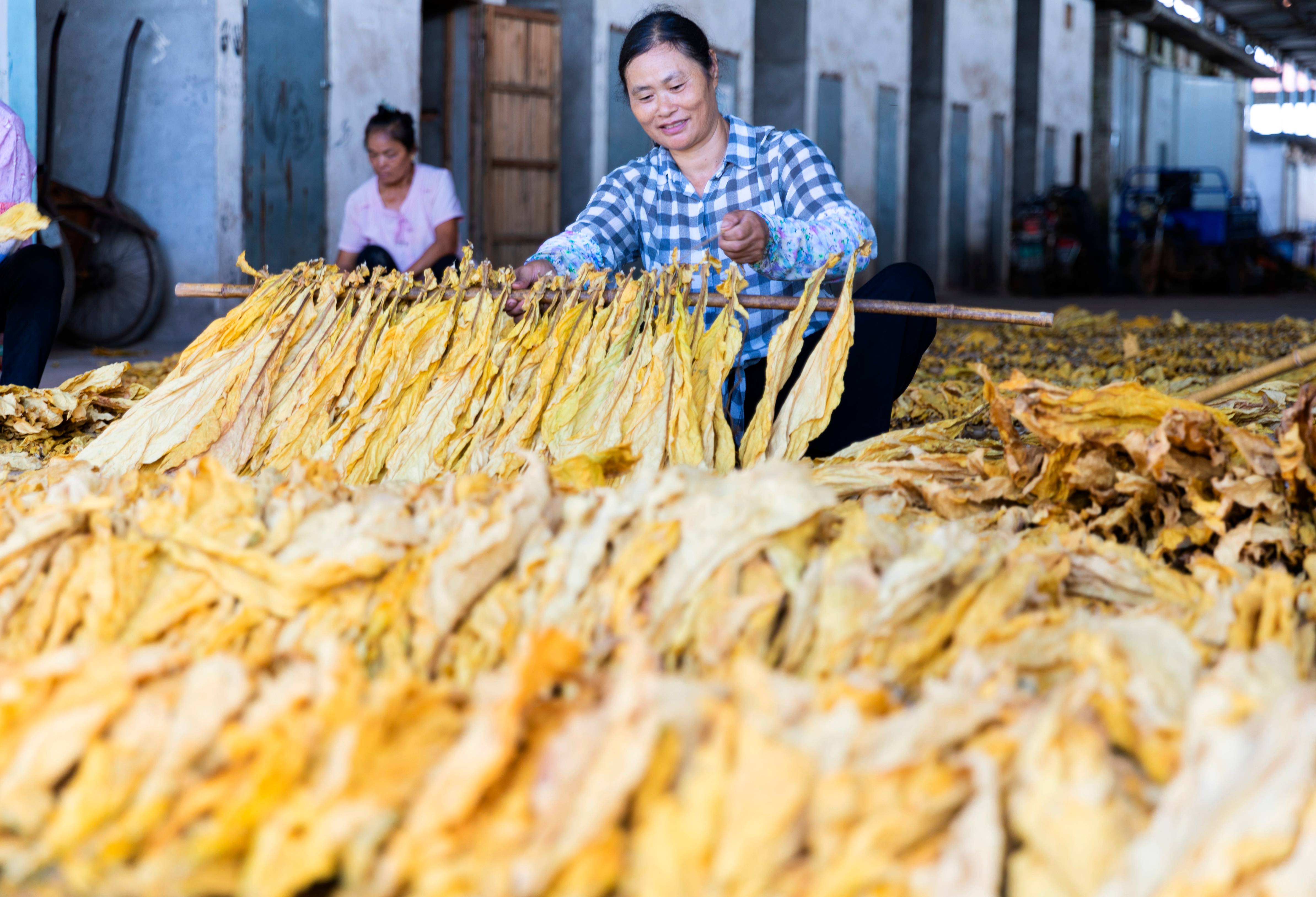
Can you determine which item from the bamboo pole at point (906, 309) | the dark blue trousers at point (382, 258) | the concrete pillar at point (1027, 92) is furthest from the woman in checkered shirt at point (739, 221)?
the concrete pillar at point (1027, 92)

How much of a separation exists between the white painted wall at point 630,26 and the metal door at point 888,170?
2.75 metres

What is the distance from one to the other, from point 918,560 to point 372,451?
1.22 metres

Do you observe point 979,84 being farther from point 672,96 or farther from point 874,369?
point 874,369

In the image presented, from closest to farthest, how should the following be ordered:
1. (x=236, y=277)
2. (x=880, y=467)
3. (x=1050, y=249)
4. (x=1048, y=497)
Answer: (x=1048, y=497)
(x=880, y=467)
(x=236, y=277)
(x=1050, y=249)

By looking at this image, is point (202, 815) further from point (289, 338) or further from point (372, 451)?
point (289, 338)

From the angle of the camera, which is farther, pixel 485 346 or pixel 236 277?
pixel 236 277

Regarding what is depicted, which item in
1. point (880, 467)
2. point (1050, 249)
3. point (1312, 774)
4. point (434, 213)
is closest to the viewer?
point (1312, 774)

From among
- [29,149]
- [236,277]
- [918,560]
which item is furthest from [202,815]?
[236,277]

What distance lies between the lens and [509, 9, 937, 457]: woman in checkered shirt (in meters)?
2.41

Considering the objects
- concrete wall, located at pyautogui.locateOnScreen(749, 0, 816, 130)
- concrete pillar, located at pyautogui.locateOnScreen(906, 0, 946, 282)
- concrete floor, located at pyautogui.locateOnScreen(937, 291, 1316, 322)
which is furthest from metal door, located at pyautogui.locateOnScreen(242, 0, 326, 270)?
concrete pillar, located at pyautogui.locateOnScreen(906, 0, 946, 282)

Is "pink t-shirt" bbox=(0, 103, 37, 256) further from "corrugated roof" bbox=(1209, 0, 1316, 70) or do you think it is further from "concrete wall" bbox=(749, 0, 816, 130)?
"corrugated roof" bbox=(1209, 0, 1316, 70)

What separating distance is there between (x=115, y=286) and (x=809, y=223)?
5325mm

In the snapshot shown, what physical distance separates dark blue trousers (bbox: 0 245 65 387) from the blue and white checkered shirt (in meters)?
1.73

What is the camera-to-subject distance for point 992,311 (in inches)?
86.9
